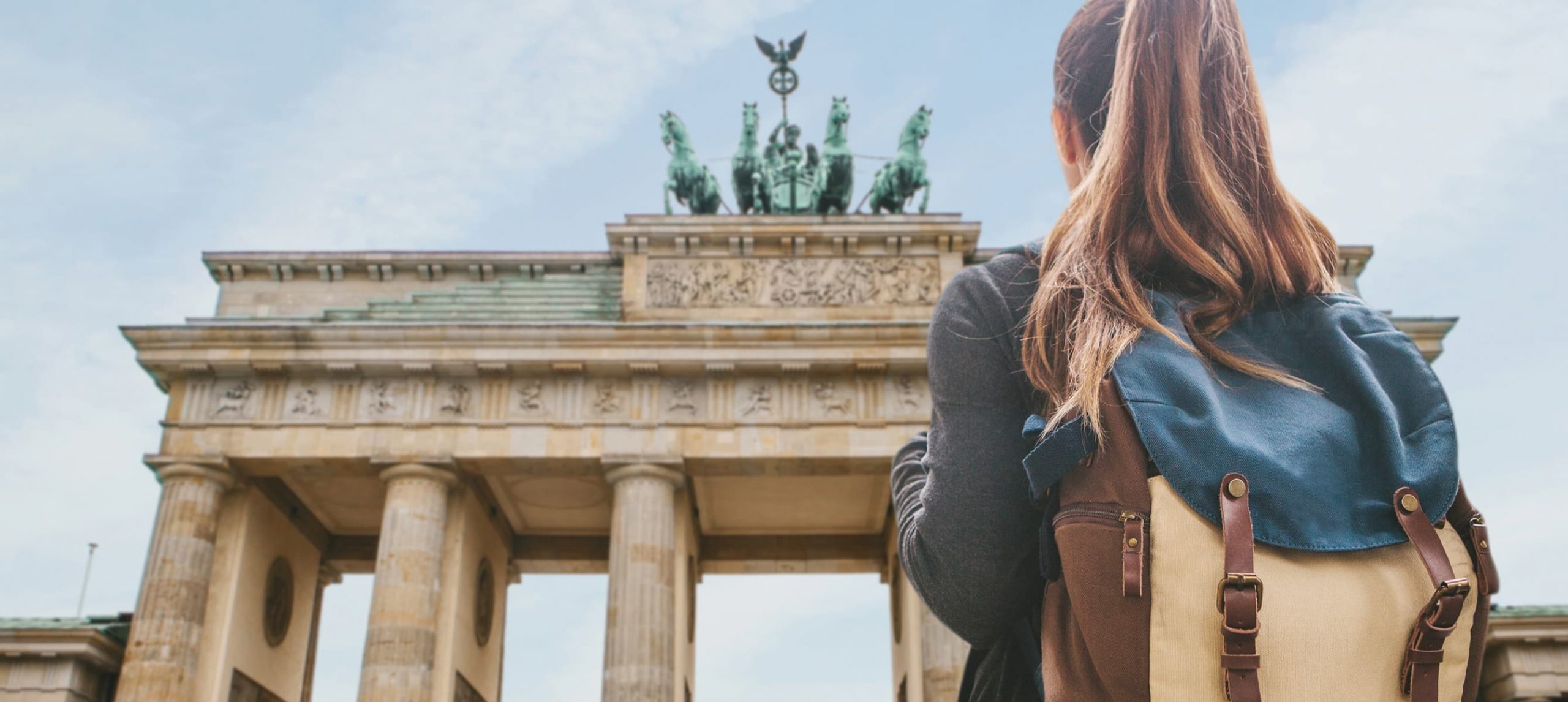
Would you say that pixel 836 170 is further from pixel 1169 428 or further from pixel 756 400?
pixel 1169 428

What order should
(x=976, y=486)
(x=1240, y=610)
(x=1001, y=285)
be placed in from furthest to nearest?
(x=1001, y=285)
(x=976, y=486)
(x=1240, y=610)

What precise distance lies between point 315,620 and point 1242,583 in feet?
92.5

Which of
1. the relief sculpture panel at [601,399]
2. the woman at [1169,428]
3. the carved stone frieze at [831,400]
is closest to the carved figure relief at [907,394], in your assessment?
the relief sculpture panel at [601,399]

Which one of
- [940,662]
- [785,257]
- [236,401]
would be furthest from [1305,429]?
[236,401]

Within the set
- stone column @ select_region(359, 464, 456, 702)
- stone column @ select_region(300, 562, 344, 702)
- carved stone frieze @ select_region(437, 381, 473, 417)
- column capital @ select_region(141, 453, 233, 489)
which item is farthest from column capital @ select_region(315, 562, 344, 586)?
carved stone frieze @ select_region(437, 381, 473, 417)

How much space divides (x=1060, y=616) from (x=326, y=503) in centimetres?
2592

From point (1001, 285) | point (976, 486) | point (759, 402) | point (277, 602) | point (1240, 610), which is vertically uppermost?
point (759, 402)

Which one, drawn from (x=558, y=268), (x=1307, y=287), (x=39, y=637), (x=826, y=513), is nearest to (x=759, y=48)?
(x=558, y=268)

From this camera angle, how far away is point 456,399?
22047 mm

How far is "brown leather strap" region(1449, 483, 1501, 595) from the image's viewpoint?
1385mm

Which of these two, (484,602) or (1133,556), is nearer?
(1133,556)

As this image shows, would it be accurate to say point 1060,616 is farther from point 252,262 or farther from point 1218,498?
point 252,262

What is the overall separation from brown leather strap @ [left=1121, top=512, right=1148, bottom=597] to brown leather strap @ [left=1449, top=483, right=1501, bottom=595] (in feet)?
1.15

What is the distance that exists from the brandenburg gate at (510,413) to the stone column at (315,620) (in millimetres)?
1090
